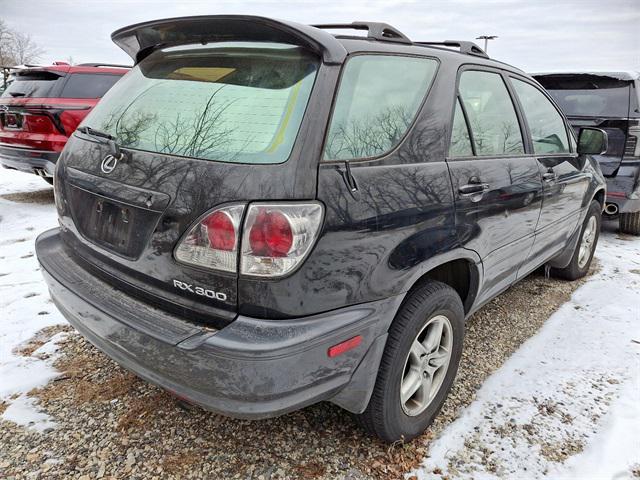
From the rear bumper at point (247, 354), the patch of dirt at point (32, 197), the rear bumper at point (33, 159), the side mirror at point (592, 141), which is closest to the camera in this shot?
the rear bumper at point (247, 354)

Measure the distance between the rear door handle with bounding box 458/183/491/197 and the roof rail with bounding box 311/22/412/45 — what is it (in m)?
0.74

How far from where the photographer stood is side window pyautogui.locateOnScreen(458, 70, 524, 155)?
2.40 m

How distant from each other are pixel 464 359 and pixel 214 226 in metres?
2.02

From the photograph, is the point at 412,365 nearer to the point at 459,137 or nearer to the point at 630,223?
the point at 459,137

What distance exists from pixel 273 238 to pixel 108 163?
0.87 meters

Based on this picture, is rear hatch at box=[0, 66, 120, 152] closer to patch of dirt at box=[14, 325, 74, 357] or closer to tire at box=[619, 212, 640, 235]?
patch of dirt at box=[14, 325, 74, 357]

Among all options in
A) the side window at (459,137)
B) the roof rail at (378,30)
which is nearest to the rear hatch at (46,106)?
the roof rail at (378,30)

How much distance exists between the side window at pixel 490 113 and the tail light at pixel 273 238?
1.29 m

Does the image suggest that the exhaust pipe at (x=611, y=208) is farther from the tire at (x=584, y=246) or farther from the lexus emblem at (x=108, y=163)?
the lexus emblem at (x=108, y=163)

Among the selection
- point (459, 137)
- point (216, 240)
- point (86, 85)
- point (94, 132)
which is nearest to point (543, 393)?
point (459, 137)

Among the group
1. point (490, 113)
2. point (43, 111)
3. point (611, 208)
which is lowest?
point (611, 208)

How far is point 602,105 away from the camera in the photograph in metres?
5.32

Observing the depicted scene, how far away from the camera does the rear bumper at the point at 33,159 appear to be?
569cm

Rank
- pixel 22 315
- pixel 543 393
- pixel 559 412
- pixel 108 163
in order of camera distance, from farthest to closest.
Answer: pixel 22 315 < pixel 543 393 < pixel 559 412 < pixel 108 163
